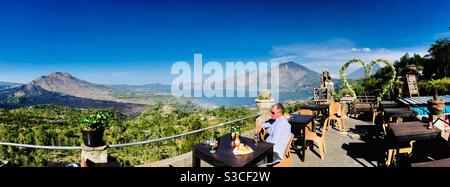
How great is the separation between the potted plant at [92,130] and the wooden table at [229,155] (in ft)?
4.33

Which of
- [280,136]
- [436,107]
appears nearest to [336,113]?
[436,107]

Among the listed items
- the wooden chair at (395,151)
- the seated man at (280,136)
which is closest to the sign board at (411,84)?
the wooden chair at (395,151)

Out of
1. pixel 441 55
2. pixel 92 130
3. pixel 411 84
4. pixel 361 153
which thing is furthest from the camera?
pixel 441 55

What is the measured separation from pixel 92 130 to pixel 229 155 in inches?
73.1

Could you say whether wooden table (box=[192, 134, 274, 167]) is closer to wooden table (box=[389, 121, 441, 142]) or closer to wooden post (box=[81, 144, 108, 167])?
wooden post (box=[81, 144, 108, 167])

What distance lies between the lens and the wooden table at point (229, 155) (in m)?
2.94

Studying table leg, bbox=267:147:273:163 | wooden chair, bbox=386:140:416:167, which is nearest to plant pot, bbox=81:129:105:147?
table leg, bbox=267:147:273:163

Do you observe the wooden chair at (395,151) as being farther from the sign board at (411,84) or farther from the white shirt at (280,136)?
the sign board at (411,84)

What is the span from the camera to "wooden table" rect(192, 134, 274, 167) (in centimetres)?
294

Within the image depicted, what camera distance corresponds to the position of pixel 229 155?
3.14 meters

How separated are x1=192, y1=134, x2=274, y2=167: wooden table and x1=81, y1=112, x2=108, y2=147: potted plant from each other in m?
1.32

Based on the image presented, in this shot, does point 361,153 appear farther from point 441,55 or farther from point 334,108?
point 441,55
